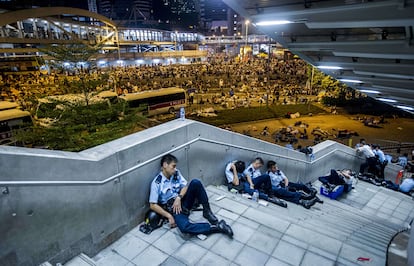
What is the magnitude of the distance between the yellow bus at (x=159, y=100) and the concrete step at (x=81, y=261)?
2109 centimetres

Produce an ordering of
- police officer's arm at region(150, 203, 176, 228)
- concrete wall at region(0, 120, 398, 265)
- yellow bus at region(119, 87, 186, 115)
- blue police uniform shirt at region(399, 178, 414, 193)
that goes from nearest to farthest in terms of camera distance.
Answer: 1. concrete wall at region(0, 120, 398, 265)
2. police officer's arm at region(150, 203, 176, 228)
3. blue police uniform shirt at region(399, 178, 414, 193)
4. yellow bus at region(119, 87, 186, 115)

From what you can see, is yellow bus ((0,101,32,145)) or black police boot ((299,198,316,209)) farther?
yellow bus ((0,101,32,145))

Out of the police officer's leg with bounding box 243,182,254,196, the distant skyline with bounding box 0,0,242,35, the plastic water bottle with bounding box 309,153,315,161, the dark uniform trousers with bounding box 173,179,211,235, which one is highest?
the distant skyline with bounding box 0,0,242,35

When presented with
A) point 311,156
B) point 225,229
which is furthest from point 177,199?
point 311,156

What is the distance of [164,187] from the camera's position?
14.4 feet

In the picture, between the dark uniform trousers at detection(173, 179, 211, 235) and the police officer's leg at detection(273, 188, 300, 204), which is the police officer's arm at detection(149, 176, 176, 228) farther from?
the police officer's leg at detection(273, 188, 300, 204)

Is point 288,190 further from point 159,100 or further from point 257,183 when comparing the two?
point 159,100

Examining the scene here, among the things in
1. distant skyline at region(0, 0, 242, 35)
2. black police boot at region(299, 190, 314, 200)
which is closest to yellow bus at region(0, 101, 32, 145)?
black police boot at region(299, 190, 314, 200)

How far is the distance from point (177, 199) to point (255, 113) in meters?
23.2

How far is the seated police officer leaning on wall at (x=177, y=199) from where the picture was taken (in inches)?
158

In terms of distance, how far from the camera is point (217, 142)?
6.04 m

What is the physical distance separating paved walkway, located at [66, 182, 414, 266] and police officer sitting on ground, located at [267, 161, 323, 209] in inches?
27.8

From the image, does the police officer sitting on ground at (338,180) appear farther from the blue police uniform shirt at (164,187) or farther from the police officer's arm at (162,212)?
the police officer's arm at (162,212)

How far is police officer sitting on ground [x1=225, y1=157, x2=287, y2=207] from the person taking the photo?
599cm
